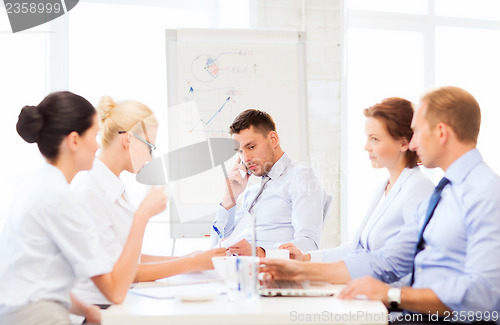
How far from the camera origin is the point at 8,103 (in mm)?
3652

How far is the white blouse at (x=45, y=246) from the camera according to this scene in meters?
1.47

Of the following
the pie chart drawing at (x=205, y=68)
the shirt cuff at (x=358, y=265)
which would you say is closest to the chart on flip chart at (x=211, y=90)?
the pie chart drawing at (x=205, y=68)

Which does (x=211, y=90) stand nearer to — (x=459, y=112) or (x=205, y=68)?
(x=205, y=68)

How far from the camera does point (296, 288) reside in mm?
1620

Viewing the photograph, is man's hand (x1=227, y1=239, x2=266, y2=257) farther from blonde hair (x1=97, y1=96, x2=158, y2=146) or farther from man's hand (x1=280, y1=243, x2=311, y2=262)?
blonde hair (x1=97, y1=96, x2=158, y2=146)

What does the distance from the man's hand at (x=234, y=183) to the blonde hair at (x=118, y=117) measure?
99 centimetres

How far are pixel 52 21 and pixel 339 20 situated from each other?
6.79 feet

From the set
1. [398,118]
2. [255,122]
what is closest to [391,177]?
[398,118]

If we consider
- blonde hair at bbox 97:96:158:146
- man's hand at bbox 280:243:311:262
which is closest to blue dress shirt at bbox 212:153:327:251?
man's hand at bbox 280:243:311:262

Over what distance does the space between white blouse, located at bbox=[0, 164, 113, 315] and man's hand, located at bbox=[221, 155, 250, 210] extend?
1.47 metres

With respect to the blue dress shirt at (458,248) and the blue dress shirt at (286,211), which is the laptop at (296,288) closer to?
the blue dress shirt at (458,248)

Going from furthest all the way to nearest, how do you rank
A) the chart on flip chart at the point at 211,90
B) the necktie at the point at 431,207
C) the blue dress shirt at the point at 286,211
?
the chart on flip chart at the point at 211,90 → the blue dress shirt at the point at 286,211 → the necktie at the point at 431,207

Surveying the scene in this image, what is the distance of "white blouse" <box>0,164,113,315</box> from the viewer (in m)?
1.47

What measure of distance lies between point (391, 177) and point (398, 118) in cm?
24
